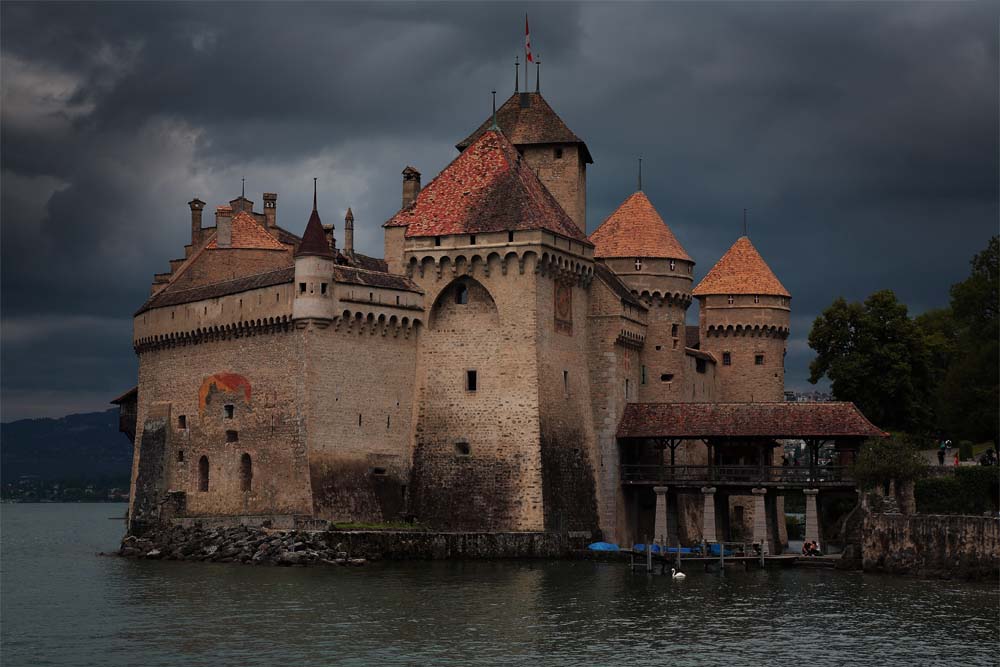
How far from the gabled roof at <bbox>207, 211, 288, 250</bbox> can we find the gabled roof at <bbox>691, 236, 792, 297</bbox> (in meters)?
20.8

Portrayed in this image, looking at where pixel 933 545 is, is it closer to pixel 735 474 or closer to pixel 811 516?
pixel 811 516

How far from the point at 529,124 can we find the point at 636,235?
6.56 m

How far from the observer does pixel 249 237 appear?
67.2m

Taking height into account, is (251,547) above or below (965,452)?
below

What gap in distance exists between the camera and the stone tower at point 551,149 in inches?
2653

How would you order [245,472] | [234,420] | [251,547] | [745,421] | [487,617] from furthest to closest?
1. [745,421]
2. [234,420]
3. [245,472]
4. [251,547]
5. [487,617]

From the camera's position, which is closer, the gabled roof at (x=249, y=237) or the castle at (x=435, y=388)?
the castle at (x=435, y=388)

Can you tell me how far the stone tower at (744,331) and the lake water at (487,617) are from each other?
22408 millimetres

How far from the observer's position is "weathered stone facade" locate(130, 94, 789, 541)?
56625 millimetres

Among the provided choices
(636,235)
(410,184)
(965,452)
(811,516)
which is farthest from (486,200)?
(965,452)

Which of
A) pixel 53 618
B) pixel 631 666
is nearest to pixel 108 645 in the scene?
pixel 53 618

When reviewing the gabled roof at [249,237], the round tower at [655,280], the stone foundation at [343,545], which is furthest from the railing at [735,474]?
the gabled roof at [249,237]

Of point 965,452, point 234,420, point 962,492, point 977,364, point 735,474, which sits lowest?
point 962,492

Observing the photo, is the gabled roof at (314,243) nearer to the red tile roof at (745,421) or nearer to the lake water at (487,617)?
the lake water at (487,617)
